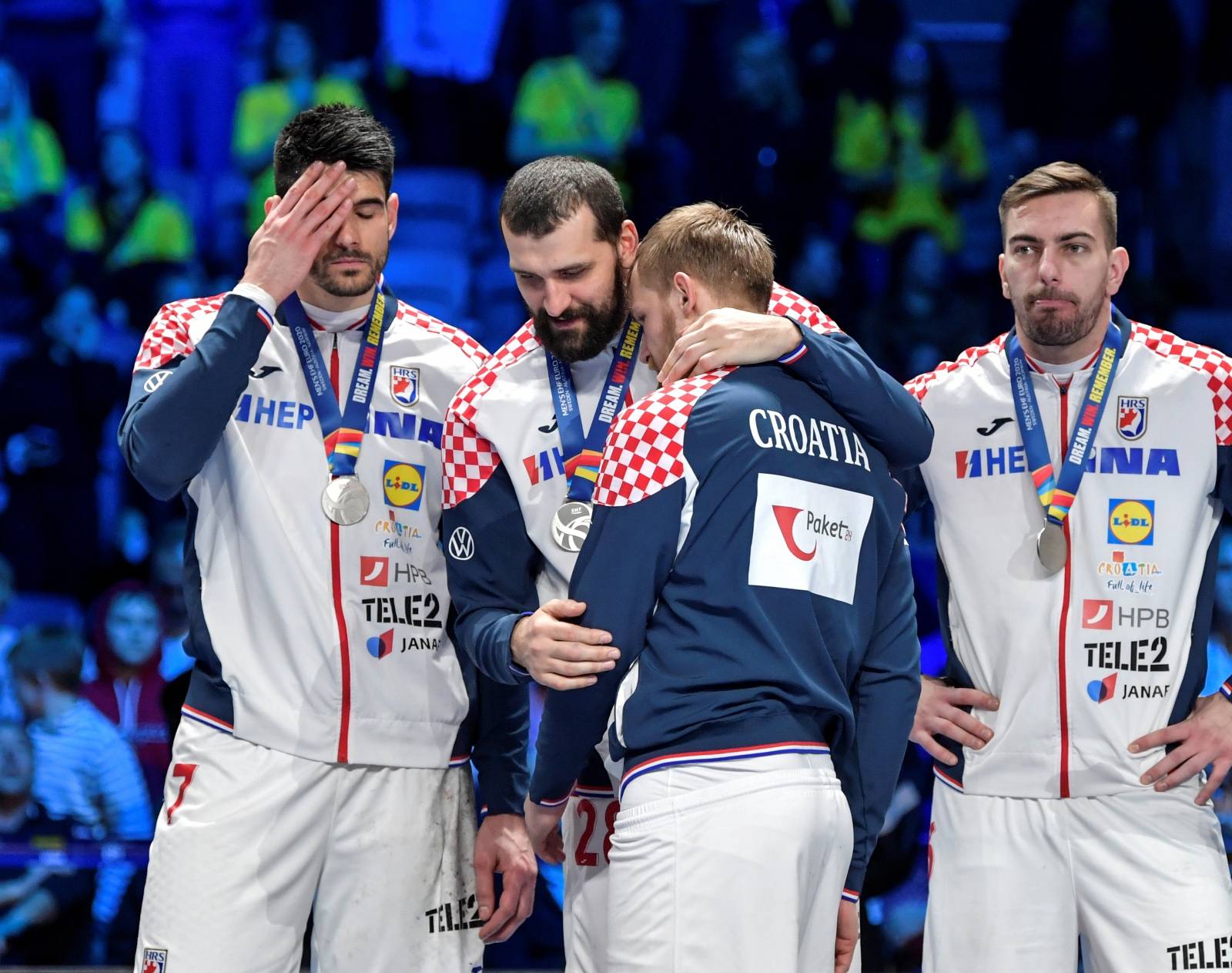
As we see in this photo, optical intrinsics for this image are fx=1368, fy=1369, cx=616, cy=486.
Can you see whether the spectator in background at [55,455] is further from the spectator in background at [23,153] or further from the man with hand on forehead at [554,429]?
the man with hand on forehead at [554,429]

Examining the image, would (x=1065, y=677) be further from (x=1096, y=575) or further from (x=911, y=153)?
(x=911, y=153)

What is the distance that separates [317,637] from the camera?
125 inches

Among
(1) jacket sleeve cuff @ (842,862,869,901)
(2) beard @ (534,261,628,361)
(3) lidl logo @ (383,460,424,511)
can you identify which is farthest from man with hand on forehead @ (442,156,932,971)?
(1) jacket sleeve cuff @ (842,862,869,901)

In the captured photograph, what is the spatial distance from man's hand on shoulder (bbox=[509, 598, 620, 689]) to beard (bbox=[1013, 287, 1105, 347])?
1723 millimetres

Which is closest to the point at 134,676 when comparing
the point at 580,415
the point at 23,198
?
the point at 23,198

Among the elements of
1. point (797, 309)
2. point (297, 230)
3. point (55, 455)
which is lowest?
point (55, 455)

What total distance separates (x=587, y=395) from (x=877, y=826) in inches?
46.9

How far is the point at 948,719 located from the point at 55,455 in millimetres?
4935

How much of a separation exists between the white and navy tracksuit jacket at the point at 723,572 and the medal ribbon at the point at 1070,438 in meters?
1.09

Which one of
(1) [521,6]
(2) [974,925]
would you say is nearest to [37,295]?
(1) [521,6]

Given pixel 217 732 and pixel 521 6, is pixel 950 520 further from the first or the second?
pixel 521 6

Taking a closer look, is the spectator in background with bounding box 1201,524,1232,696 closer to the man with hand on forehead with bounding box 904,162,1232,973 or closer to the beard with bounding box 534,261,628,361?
the man with hand on forehead with bounding box 904,162,1232,973

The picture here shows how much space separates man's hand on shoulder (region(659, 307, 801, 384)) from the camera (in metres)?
2.55

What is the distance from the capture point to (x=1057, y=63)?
7.29 metres
